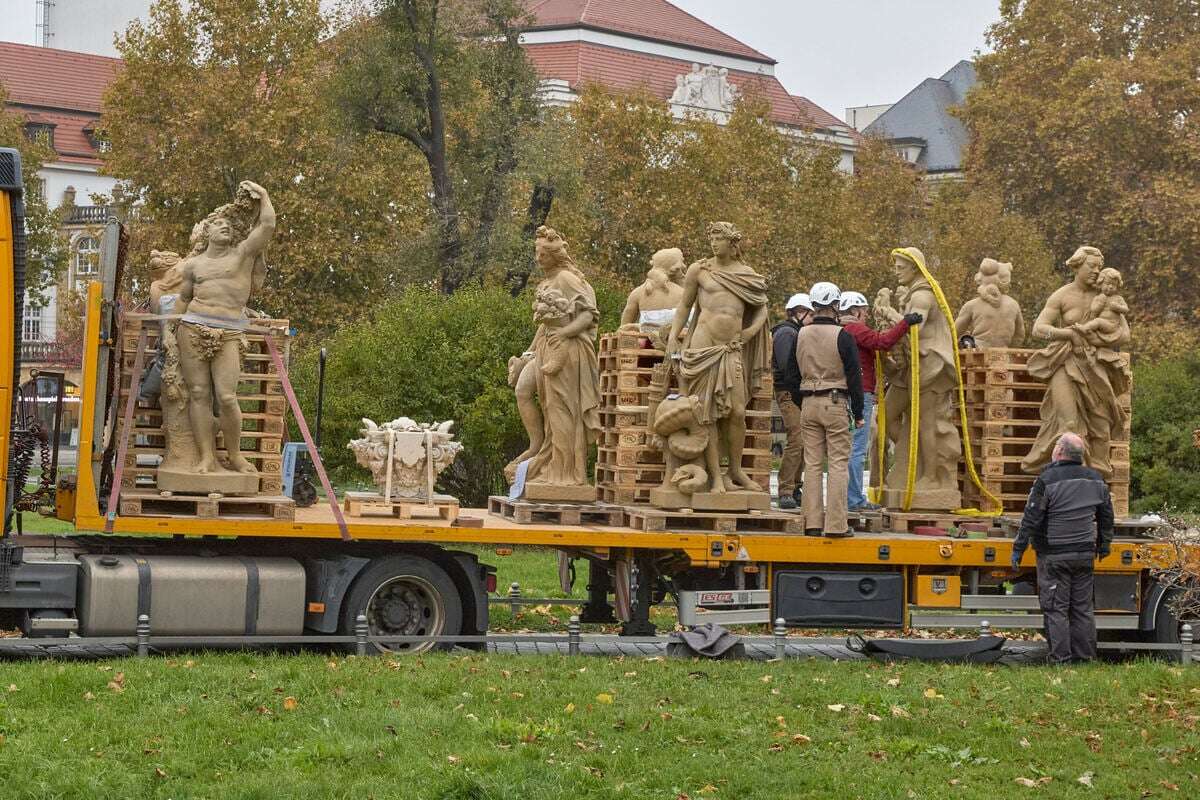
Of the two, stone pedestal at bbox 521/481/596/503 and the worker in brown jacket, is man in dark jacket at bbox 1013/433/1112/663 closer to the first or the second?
the worker in brown jacket

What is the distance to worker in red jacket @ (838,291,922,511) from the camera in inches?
599

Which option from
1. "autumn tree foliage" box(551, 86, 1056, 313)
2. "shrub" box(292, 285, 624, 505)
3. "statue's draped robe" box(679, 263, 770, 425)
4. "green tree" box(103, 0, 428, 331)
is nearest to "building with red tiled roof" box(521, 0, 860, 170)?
"autumn tree foliage" box(551, 86, 1056, 313)

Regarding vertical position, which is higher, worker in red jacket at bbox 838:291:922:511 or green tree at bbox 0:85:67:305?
green tree at bbox 0:85:67:305

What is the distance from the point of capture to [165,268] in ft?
50.7

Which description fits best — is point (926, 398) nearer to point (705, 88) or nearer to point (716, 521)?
point (716, 521)

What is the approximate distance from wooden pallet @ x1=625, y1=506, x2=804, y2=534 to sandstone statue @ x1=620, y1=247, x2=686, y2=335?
7.34 feet

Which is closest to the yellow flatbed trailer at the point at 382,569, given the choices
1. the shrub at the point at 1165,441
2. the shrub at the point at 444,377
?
the shrub at the point at 444,377

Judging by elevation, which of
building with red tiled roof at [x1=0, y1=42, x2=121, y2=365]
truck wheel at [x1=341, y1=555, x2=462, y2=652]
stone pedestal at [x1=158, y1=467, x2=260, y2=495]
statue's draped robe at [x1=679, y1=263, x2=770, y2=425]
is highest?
building with red tiled roof at [x1=0, y1=42, x2=121, y2=365]

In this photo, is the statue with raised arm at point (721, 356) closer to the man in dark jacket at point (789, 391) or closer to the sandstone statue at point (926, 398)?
the man in dark jacket at point (789, 391)

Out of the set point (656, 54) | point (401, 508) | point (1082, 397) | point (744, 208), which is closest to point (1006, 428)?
point (1082, 397)

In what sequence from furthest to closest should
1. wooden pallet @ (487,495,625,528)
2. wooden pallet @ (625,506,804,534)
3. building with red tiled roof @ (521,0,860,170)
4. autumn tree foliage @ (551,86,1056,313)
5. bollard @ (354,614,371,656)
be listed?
building with red tiled roof @ (521,0,860,170)
autumn tree foliage @ (551,86,1056,313)
wooden pallet @ (487,495,625,528)
wooden pallet @ (625,506,804,534)
bollard @ (354,614,371,656)

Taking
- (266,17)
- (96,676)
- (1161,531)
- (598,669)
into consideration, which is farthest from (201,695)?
(266,17)

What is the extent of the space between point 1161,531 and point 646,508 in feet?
13.2

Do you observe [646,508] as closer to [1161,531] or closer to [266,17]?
[1161,531]
